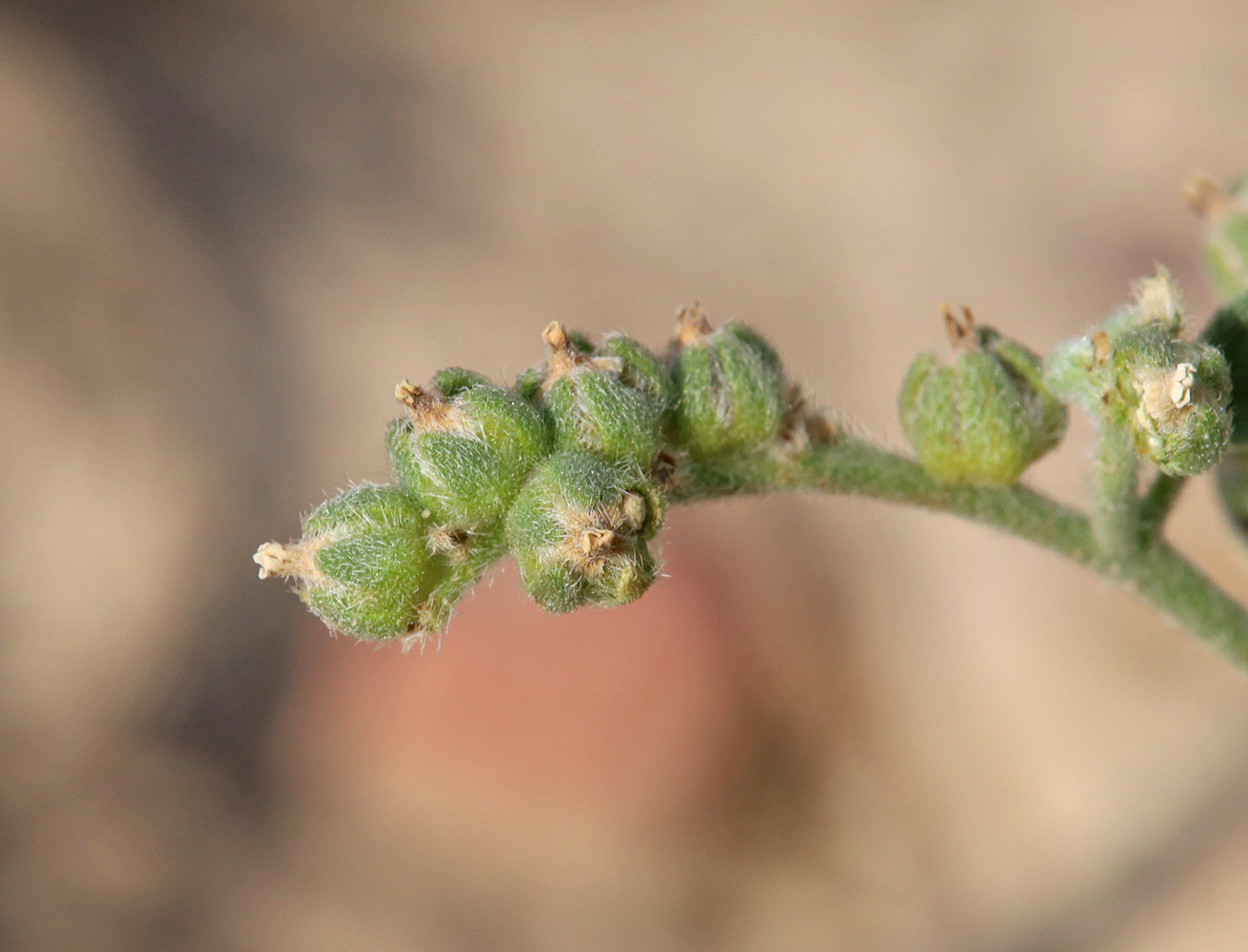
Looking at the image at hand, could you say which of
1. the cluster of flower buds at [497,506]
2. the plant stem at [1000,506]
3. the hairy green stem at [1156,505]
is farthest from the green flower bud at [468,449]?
the hairy green stem at [1156,505]

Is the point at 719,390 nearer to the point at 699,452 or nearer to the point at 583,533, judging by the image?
the point at 699,452

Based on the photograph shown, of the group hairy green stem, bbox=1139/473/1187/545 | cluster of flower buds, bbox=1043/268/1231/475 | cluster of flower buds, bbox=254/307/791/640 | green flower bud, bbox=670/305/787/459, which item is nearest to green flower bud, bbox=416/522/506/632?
cluster of flower buds, bbox=254/307/791/640

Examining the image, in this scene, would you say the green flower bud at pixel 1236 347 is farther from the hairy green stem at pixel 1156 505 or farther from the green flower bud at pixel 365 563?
the green flower bud at pixel 365 563

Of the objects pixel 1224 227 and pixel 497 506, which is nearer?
pixel 497 506

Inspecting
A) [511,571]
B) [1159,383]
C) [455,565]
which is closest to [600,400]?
[455,565]

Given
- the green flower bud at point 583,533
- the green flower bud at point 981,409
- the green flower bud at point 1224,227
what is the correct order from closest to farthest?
1. the green flower bud at point 583,533
2. the green flower bud at point 981,409
3. the green flower bud at point 1224,227
